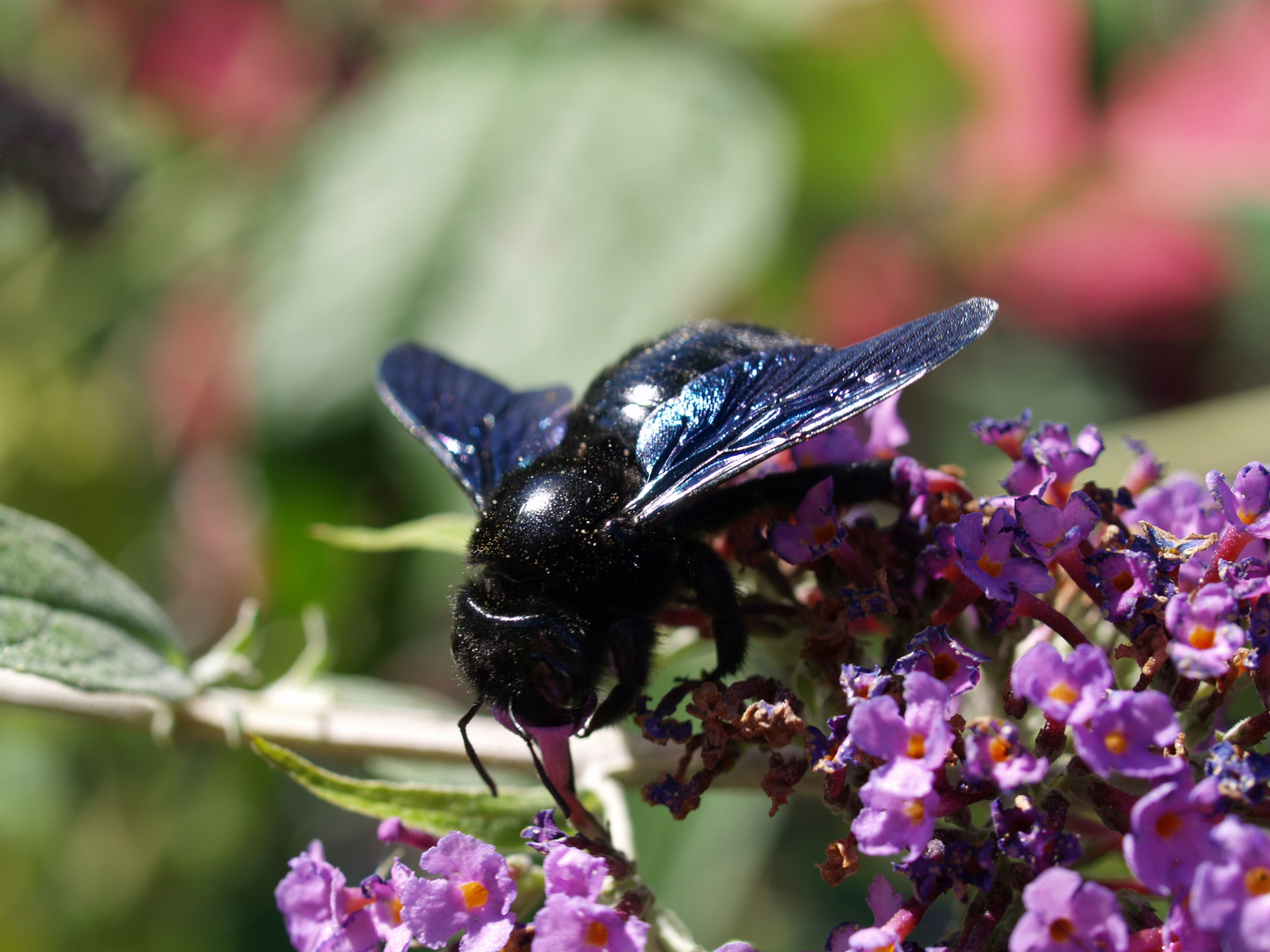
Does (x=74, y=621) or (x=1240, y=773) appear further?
(x=74, y=621)

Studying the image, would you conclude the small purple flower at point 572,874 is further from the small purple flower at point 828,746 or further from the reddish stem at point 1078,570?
the reddish stem at point 1078,570

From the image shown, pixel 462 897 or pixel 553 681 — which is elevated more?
pixel 553 681

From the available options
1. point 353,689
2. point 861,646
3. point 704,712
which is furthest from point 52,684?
point 861,646

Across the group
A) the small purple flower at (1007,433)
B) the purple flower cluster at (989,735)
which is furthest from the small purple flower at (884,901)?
the small purple flower at (1007,433)

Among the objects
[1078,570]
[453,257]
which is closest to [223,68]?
[453,257]

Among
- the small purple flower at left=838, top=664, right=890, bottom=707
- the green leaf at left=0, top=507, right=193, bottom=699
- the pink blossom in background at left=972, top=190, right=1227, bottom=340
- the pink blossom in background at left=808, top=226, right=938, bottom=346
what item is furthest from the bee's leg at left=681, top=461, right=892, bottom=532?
the pink blossom in background at left=972, top=190, right=1227, bottom=340

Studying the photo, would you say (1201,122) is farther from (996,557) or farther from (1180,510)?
(996,557)

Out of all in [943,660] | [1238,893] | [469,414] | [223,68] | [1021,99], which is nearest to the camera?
[1238,893]
